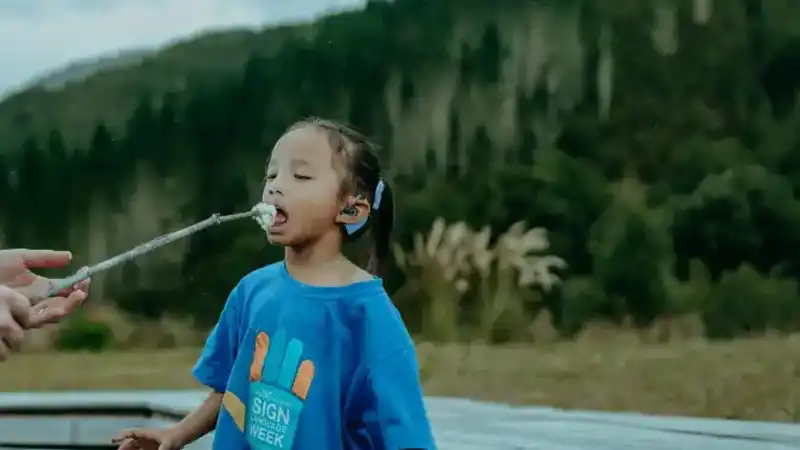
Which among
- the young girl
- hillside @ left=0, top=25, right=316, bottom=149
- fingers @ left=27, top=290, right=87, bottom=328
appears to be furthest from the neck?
hillside @ left=0, top=25, right=316, bottom=149

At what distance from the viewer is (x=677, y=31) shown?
2.44 metres

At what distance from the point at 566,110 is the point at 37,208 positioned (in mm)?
1100

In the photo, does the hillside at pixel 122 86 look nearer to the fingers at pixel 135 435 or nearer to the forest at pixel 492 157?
the forest at pixel 492 157

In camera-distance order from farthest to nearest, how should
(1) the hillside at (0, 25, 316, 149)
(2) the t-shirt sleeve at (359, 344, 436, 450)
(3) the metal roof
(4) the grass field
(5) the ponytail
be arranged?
(1) the hillside at (0, 25, 316, 149), (4) the grass field, (3) the metal roof, (5) the ponytail, (2) the t-shirt sleeve at (359, 344, 436, 450)

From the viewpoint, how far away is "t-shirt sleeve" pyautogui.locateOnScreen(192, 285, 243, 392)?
108 centimetres

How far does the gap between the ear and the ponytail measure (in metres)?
0.01

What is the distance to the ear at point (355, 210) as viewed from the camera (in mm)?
1023

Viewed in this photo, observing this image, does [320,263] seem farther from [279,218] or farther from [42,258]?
[42,258]

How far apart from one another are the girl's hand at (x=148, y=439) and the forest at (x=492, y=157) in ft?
3.91

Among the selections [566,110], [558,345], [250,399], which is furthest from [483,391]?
[250,399]

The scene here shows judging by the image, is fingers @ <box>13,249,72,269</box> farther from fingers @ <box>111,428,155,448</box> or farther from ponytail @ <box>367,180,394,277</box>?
ponytail @ <box>367,180,394,277</box>

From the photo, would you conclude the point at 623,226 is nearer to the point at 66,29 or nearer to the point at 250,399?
the point at 66,29

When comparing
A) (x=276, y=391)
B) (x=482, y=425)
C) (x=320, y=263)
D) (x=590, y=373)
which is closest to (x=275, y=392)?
(x=276, y=391)

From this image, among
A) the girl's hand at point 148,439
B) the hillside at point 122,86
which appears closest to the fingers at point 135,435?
the girl's hand at point 148,439
